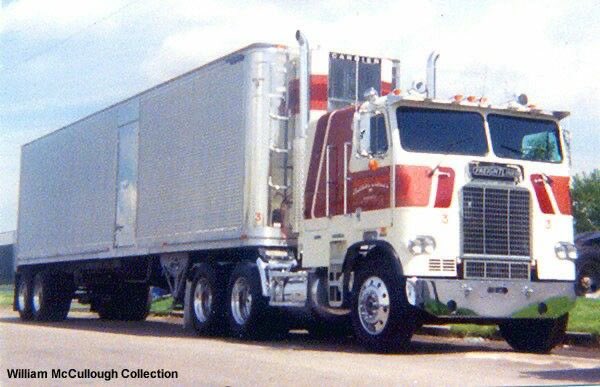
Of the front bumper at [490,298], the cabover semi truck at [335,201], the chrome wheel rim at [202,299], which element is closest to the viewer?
the front bumper at [490,298]

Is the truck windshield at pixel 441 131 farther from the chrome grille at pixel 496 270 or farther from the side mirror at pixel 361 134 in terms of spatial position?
the chrome grille at pixel 496 270

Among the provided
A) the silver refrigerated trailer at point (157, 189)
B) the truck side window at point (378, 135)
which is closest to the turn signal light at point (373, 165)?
the truck side window at point (378, 135)

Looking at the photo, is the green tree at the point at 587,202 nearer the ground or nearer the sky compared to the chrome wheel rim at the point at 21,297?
nearer the sky

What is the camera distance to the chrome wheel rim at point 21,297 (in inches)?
1015

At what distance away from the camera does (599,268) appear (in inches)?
754

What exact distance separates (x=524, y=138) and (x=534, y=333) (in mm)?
2685

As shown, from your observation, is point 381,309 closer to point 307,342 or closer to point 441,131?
point 441,131

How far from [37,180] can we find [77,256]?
3.88m

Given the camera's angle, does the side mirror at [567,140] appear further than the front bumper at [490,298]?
Yes

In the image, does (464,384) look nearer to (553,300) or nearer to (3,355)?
(553,300)

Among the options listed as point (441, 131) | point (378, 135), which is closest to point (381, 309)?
point (378, 135)

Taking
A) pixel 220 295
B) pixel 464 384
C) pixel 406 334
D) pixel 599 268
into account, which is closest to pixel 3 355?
pixel 220 295

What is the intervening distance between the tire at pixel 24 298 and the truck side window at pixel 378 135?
539 inches

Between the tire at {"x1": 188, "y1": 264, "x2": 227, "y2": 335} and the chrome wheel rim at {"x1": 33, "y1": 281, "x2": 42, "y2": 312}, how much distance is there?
8018mm
